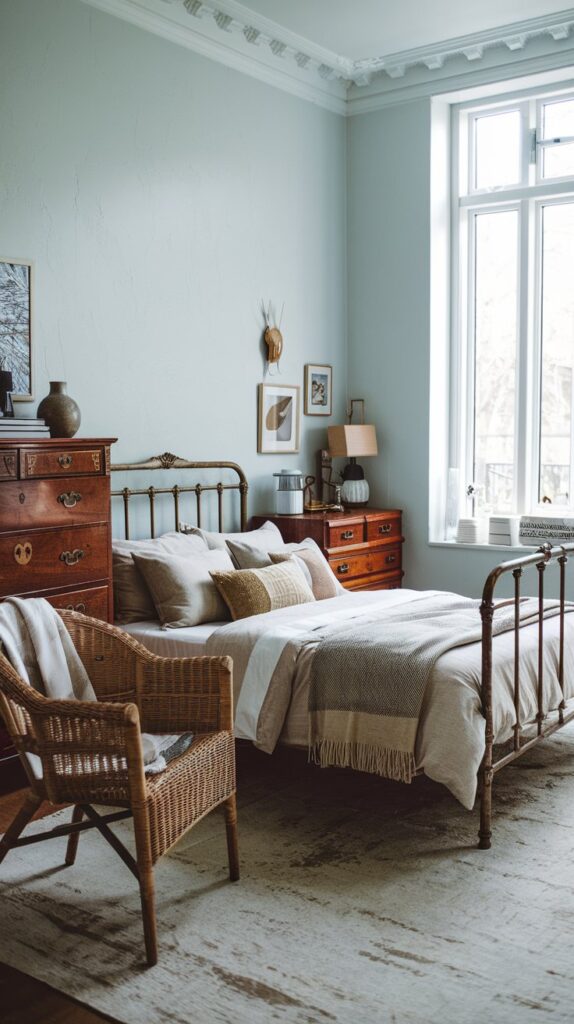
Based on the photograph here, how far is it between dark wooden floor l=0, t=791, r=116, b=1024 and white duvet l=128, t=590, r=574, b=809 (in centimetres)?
138

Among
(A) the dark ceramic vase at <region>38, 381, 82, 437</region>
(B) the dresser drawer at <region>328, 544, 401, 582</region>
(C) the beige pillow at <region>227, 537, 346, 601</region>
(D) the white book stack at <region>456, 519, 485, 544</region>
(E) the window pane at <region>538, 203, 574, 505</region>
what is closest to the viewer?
(A) the dark ceramic vase at <region>38, 381, 82, 437</region>

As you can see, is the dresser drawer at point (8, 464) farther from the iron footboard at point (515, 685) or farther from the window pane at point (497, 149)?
the window pane at point (497, 149)

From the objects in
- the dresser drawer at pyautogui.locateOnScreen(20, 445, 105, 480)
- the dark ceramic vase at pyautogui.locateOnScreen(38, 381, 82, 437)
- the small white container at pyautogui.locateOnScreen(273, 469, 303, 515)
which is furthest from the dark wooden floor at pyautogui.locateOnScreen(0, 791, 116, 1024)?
the small white container at pyautogui.locateOnScreen(273, 469, 303, 515)

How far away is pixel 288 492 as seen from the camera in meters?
6.00

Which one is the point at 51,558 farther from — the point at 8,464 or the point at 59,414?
the point at 59,414

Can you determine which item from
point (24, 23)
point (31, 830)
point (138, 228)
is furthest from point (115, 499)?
point (24, 23)

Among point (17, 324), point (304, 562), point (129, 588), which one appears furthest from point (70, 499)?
point (304, 562)

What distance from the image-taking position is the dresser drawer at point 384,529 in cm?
630

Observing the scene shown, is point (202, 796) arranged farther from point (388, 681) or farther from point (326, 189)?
point (326, 189)

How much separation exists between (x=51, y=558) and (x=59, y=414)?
2.11 ft

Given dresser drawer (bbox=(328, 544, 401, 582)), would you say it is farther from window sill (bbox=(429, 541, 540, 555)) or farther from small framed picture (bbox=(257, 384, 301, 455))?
small framed picture (bbox=(257, 384, 301, 455))

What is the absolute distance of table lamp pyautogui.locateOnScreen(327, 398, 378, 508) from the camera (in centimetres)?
643

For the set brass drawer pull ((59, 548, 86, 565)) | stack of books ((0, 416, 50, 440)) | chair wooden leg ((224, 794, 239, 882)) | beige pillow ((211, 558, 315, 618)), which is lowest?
chair wooden leg ((224, 794, 239, 882))

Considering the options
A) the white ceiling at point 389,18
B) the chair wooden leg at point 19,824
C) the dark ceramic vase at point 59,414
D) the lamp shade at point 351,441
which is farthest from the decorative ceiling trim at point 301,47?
the chair wooden leg at point 19,824
